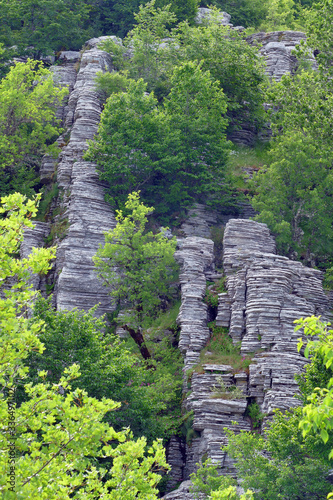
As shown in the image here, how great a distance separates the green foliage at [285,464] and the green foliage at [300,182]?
742 inches

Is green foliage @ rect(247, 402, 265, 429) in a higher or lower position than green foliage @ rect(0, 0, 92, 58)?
lower

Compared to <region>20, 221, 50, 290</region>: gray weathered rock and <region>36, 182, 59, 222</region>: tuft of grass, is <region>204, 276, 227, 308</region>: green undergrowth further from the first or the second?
<region>36, 182, 59, 222</region>: tuft of grass

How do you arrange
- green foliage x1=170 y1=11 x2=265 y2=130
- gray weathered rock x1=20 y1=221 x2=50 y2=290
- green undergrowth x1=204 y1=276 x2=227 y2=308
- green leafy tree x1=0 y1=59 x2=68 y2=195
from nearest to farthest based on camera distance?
1. green undergrowth x1=204 y1=276 x2=227 y2=308
2. gray weathered rock x1=20 y1=221 x2=50 y2=290
3. green leafy tree x1=0 y1=59 x2=68 y2=195
4. green foliage x1=170 y1=11 x2=265 y2=130

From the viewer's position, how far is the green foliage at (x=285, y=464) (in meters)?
23.0

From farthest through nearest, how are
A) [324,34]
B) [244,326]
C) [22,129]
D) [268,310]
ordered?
[22,129] < [324,34] < [244,326] < [268,310]

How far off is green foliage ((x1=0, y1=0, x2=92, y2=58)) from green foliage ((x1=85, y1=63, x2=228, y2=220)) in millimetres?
23642

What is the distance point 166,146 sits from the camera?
46.2m

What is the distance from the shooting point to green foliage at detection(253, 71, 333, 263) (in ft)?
135

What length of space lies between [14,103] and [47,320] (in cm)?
2778

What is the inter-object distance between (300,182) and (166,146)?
1075 centimetres

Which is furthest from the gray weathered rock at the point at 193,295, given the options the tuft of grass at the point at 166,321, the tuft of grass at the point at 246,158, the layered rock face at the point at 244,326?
the tuft of grass at the point at 246,158

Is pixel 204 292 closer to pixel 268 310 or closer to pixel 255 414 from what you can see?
pixel 268 310

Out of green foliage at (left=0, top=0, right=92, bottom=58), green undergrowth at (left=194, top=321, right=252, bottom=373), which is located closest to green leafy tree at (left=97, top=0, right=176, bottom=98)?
green foliage at (left=0, top=0, right=92, bottom=58)

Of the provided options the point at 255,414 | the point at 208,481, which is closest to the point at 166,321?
the point at 255,414
